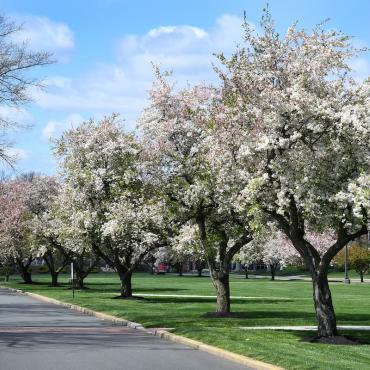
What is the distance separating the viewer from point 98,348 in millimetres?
14703

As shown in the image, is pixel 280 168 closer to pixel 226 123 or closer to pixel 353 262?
pixel 226 123

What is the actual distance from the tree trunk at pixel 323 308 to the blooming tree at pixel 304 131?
2cm

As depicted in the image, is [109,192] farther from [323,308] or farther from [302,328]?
[323,308]

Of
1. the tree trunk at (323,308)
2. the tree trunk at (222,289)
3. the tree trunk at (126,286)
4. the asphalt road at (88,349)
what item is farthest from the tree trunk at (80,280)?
the tree trunk at (323,308)

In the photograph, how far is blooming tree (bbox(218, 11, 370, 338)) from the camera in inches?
562

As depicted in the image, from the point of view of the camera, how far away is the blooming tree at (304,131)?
562 inches

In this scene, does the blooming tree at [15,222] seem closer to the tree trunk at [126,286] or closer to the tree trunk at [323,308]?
the tree trunk at [126,286]

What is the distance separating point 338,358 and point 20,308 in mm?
18731

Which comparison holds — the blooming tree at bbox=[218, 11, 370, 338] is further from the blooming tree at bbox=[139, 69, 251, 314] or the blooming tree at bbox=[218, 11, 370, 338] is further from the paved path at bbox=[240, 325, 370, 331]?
the blooming tree at bbox=[139, 69, 251, 314]

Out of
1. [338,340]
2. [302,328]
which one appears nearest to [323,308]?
[338,340]

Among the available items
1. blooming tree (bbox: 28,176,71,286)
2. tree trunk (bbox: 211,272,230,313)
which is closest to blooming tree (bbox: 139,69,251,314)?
tree trunk (bbox: 211,272,230,313)

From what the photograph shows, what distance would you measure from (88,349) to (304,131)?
6542 millimetres

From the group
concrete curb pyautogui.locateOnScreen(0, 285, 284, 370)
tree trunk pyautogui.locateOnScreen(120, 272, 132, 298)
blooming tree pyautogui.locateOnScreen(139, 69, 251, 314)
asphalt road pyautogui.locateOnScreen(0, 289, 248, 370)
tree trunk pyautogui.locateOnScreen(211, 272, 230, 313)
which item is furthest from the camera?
tree trunk pyautogui.locateOnScreen(120, 272, 132, 298)

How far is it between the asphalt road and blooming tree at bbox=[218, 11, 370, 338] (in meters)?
3.75
